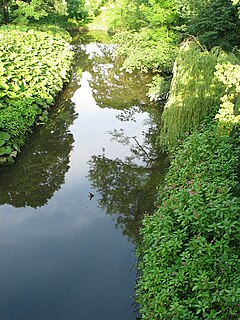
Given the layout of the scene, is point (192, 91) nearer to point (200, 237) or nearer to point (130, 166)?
point (130, 166)

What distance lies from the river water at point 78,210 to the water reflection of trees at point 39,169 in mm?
27

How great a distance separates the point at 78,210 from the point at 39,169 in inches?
87.0

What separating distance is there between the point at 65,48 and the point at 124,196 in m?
13.1

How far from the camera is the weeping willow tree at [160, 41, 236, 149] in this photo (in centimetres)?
812

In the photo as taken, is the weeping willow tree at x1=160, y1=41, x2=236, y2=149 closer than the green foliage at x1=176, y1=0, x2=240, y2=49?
Yes

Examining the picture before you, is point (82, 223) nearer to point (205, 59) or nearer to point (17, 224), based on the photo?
point (17, 224)

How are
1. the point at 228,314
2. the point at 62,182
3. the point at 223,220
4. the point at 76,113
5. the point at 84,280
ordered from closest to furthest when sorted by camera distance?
1. the point at 228,314
2. the point at 223,220
3. the point at 84,280
4. the point at 62,182
5. the point at 76,113

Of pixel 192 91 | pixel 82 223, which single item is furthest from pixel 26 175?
pixel 192 91

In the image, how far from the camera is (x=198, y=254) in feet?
15.2

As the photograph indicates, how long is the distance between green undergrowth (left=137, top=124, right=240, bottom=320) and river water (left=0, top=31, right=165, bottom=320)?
1.37m

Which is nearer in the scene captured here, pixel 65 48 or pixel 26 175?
pixel 26 175

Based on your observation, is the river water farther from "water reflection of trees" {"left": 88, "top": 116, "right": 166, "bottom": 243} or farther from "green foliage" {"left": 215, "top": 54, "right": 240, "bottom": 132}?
"green foliage" {"left": 215, "top": 54, "right": 240, "bottom": 132}

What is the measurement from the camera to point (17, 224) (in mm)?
8367

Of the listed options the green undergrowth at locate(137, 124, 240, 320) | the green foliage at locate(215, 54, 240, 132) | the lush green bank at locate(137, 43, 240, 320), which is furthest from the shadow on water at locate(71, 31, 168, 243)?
the green foliage at locate(215, 54, 240, 132)
